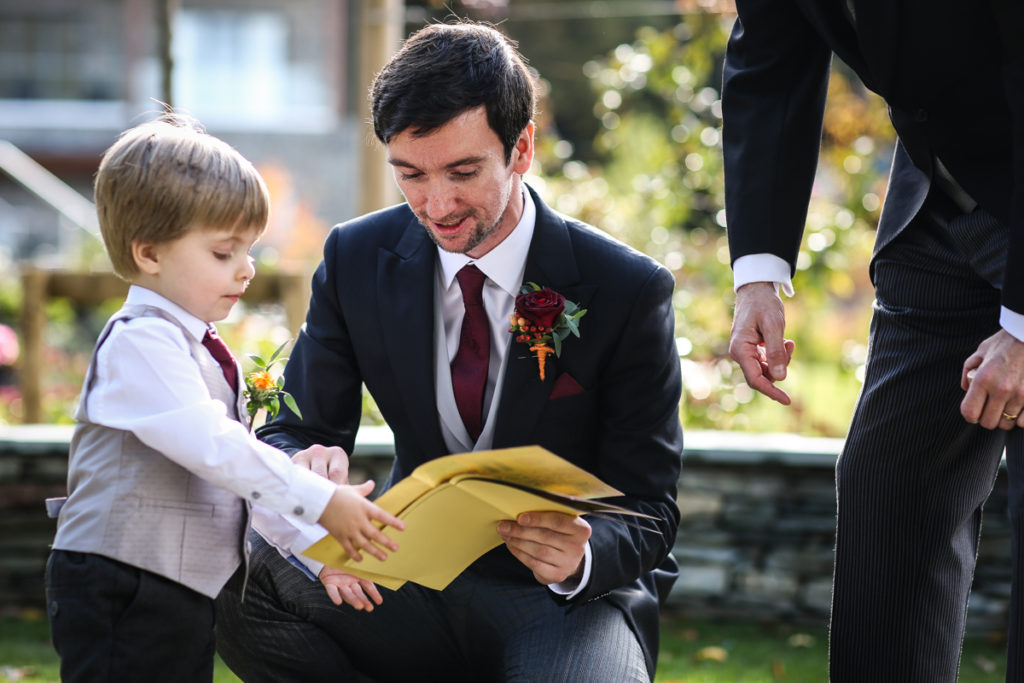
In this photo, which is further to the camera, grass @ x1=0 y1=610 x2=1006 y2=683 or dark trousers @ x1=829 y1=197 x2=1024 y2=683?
grass @ x1=0 y1=610 x2=1006 y2=683

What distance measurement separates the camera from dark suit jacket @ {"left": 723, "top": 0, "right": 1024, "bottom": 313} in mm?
1811

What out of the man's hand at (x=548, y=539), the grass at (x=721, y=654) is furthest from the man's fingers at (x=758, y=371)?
the grass at (x=721, y=654)

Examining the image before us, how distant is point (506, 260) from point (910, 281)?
0.78m

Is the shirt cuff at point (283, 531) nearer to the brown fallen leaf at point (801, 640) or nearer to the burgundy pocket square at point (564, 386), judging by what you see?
the burgundy pocket square at point (564, 386)

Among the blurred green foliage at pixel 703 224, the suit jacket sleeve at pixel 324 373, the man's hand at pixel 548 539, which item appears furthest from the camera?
the blurred green foliage at pixel 703 224

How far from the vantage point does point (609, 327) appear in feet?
7.37

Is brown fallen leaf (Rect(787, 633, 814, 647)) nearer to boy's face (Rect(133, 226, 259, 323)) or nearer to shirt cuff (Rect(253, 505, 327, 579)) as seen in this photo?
shirt cuff (Rect(253, 505, 327, 579))

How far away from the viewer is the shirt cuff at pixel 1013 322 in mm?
1703

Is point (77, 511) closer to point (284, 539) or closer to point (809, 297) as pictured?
point (284, 539)

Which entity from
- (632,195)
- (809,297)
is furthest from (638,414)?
(632,195)

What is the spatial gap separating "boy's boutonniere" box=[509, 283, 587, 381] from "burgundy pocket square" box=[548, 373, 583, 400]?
0.27ft

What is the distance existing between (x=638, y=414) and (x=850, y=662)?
62 centimetres

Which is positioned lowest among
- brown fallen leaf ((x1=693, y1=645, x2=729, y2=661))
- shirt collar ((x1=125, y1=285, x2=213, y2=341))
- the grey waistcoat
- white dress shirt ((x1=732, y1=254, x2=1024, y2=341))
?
brown fallen leaf ((x1=693, y1=645, x2=729, y2=661))

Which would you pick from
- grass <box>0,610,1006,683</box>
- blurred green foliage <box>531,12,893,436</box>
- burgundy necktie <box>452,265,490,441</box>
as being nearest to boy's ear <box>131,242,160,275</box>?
burgundy necktie <box>452,265,490,441</box>
